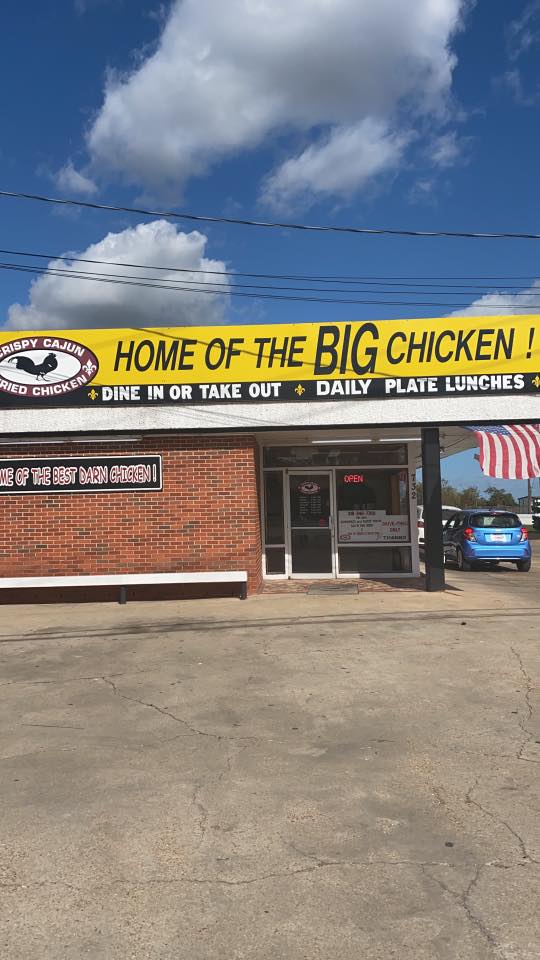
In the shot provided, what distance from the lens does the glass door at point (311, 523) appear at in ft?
46.9

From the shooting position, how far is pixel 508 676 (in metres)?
6.70

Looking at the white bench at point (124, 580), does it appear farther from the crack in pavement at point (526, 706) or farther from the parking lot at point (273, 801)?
the crack in pavement at point (526, 706)

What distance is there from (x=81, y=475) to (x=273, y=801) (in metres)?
9.19

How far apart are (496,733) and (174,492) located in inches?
318

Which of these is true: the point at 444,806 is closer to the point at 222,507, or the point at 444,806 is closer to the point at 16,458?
the point at 222,507

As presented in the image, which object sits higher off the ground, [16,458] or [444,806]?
[16,458]

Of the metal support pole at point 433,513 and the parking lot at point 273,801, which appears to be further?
the metal support pole at point 433,513

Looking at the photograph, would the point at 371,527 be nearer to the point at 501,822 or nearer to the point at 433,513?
the point at 433,513

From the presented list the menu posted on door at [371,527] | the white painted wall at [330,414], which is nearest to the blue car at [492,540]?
the menu posted on door at [371,527]

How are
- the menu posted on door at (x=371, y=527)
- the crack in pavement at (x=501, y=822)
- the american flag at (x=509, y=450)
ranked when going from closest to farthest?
the crack in pavement at (x=501, y=822) → the american flag at (x=509, y=450) → the menu posted on door at (x=371, y=527)

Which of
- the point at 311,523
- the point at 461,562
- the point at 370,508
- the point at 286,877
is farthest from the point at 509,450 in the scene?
the point at 286,877

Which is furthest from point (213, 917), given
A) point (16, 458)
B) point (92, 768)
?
point (16, 458)

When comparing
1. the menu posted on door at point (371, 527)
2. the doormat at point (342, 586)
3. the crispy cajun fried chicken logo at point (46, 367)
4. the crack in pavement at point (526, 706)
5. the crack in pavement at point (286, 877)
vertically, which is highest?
the crispy cajun fried chicken logo at point (46, 367)

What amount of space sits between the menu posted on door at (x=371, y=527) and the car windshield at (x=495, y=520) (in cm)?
427
